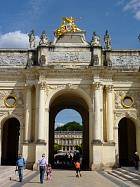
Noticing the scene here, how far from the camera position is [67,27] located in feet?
104

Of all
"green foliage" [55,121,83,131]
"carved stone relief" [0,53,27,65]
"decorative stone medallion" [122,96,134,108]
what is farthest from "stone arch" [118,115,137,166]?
"green foliage" [55,121,83,131]

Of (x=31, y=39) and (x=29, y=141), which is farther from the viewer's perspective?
(x=31, y=39)

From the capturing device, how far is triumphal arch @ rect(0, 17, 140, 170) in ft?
94.1

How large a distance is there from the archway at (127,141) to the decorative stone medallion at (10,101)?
10.6 meters

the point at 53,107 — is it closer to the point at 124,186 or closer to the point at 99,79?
the point at 99,79

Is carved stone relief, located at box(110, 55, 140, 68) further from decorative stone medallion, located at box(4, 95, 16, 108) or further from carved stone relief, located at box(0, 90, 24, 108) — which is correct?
decorative stone medallion, located at box(4, 95, 16, 108)

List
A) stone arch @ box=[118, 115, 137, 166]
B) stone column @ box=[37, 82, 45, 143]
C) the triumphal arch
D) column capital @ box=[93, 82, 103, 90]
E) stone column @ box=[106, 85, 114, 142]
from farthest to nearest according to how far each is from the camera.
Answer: stone arch @ box=[118, 115, 137, 166]
column capital @ box=[93, 82, 103, 90]
stone column @ box=[106, 85, 114, 142]
the triumphal arch
stone column @ box=[37, 82, 45, 143]

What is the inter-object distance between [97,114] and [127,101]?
3.24 m

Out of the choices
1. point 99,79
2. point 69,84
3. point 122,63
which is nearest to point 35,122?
point 69,84

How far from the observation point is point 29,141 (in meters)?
28.9

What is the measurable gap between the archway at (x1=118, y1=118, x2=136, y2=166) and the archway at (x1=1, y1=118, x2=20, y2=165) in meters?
10.0

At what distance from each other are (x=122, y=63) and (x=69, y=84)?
4946 millimetres

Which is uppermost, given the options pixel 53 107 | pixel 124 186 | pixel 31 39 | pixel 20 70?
pixel 31 39

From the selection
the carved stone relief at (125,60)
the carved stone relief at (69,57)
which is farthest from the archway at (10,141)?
the carved stone relief at (125,60)
